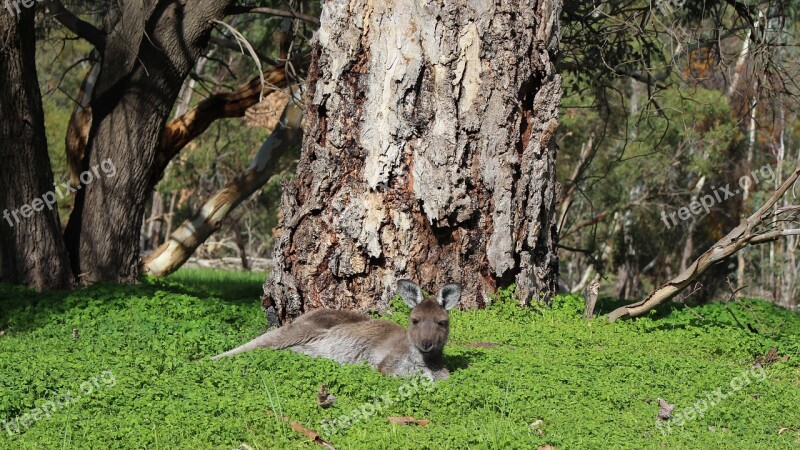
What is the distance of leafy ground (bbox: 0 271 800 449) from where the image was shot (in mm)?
6223

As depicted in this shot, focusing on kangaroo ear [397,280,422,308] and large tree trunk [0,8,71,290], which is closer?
kangaroo ear [397,280,422,308]

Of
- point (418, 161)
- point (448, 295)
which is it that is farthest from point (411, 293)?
point (418, 161)

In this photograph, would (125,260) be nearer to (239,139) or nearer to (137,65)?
(137,65)

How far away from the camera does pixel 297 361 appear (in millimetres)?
7535

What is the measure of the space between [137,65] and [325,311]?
16.9 feet

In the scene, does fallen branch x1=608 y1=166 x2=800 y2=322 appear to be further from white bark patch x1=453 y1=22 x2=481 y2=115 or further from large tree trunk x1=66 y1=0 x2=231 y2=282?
large tree trunk x1=66 y1=0 x2=231 y2=282

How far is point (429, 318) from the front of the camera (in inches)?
291

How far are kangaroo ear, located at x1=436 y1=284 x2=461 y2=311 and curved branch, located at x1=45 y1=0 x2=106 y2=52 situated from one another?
21.8 ft

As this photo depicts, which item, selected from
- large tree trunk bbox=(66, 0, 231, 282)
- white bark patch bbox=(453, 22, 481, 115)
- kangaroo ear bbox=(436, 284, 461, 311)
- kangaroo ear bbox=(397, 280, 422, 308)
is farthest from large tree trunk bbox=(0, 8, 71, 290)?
kangaroo ear bbox=(436, 284, 461, 311)

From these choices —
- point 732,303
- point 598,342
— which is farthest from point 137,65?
point 732,303

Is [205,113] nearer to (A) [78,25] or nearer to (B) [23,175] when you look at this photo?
(A) [78,25]

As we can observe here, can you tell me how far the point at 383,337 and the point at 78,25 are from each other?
654 cm

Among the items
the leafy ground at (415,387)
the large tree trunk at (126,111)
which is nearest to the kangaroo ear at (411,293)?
the leafy ground at (415,387)

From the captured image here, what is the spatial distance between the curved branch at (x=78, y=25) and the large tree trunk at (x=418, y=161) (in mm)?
3781
